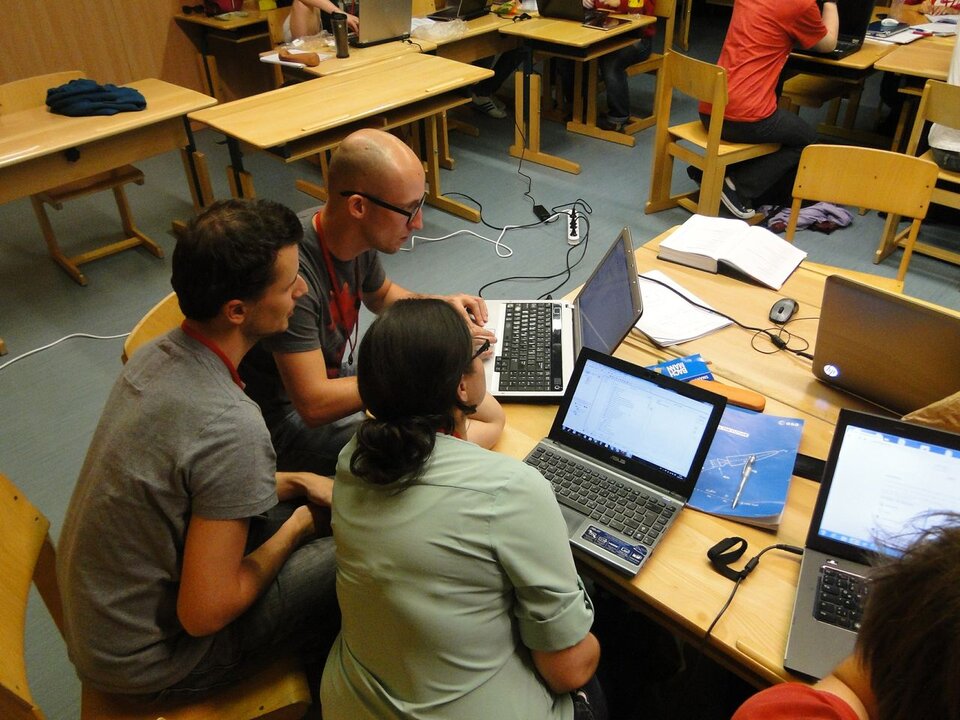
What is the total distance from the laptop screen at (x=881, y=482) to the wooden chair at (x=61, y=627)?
3.13ft

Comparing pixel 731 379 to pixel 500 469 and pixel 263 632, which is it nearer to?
pixel 500 469

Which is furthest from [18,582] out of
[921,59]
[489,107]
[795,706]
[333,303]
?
[489,107]

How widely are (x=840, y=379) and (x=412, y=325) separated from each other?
39.0 inches

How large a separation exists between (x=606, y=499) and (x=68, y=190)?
3.23 meters

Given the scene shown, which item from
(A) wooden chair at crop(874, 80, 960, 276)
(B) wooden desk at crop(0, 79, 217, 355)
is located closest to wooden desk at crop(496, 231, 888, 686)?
(A) wooden chair at crop(874, 80, 960, 276)

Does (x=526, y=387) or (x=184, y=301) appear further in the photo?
(x=526, y=387)

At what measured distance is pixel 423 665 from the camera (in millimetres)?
969

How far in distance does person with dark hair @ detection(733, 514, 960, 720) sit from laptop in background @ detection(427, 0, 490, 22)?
4.40 meters

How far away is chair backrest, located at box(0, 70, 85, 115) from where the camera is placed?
10.6 feet

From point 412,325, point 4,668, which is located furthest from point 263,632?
point 412,325

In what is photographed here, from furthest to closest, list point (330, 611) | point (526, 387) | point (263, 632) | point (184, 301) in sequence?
1. point (526, 387)
2. point (330, 611)
3. point (263, 632)
4. point (184, 301)

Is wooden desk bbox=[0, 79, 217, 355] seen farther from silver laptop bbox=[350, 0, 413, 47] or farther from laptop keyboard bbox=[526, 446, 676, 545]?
laptop keyboard bbox=[526, 446, 676, 545]

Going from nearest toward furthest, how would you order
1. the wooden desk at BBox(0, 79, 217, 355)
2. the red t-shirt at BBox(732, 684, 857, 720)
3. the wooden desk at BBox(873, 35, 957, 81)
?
the red t-shirt at BBox(732, 684, 857, 720) < the wooden desk at BBox(0, 79, 217, 355) < the wooden desk at BBox(873, 35, 957, 81)

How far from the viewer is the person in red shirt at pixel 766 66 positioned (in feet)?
11.0
